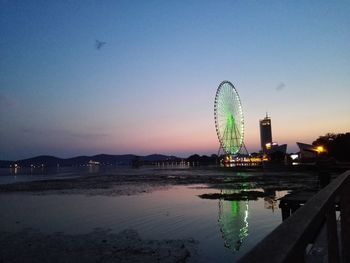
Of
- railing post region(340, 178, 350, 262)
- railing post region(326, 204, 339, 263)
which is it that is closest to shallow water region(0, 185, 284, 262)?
railing post region(340, 178, 350, 262)

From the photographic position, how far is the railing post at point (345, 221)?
375cm

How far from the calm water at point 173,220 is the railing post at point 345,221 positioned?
11.1 metres

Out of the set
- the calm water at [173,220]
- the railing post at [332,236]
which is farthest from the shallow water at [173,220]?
the railing post at [332,236]

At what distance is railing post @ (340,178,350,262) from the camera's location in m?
3.75

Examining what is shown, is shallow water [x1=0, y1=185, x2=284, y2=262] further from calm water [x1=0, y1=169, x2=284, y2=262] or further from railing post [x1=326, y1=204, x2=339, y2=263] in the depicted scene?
railing post [x1=326, y1=204, x2=339, y2=263]

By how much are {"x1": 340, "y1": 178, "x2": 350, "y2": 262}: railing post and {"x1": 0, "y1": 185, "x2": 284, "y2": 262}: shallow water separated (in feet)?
36.8

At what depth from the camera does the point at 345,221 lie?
388 cm

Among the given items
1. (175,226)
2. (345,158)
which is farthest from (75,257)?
(345,158)

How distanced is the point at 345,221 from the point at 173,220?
21066 millimetres

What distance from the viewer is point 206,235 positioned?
62.9 ft

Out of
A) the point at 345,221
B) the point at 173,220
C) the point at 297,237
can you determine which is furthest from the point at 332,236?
the point at 173,220

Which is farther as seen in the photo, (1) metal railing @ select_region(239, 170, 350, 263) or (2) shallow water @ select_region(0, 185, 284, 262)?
(2) shallow water @ select_region(0, 185, 284, 262)

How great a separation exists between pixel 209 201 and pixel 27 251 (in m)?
20.2

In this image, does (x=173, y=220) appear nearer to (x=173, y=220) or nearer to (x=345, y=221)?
(x=173, y=220)
